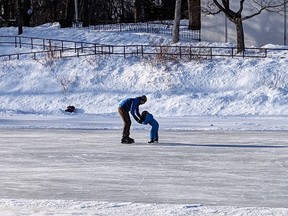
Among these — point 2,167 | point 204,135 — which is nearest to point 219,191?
point 2,167

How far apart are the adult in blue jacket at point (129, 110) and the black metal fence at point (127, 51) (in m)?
15.3

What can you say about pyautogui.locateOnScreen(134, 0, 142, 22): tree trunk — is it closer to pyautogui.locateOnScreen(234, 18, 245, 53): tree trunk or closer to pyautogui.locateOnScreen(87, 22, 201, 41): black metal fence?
pyautogui.locateOnScreen(87, 22, 201, 41): black metal fence

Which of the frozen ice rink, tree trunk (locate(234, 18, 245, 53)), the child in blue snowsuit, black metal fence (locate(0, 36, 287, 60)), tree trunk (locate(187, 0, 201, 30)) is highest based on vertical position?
tree trunk (locate(187, 0, 201, 30))

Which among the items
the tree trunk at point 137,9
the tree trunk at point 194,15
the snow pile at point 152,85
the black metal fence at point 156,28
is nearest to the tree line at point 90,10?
the tree trunk at point 137,9

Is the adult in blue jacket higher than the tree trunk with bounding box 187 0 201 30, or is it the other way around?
the tree trunk with bounding box 187 0 201 30

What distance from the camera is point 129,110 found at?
2208 centimetres

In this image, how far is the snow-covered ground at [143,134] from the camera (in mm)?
15375

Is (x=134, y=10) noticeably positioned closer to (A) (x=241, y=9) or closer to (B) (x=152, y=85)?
(A) (x=241, y=9)

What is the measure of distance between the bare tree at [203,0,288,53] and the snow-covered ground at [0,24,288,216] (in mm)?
2740

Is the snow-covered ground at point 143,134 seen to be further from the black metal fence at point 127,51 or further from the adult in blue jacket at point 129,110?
the black metal fence at point 127,51

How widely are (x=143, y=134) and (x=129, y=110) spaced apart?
3.98m

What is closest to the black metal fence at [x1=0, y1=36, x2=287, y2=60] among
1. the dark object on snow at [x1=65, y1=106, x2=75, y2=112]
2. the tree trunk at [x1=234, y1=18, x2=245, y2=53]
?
the tree trunk at [x1=234, y1=18, x2=245, y2=53]

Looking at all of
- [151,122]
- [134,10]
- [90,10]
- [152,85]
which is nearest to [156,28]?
[152,85]

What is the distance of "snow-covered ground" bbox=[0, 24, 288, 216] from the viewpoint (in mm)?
15375
